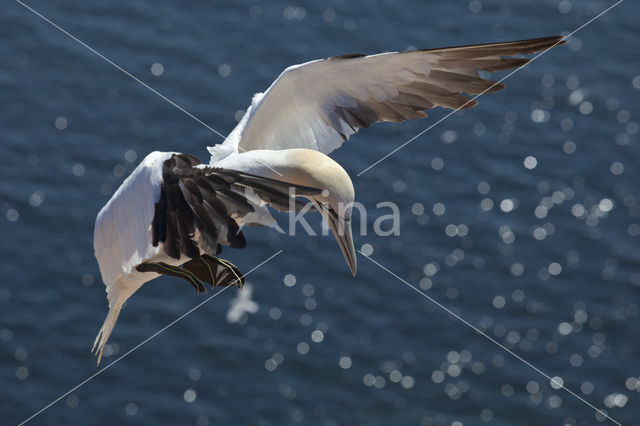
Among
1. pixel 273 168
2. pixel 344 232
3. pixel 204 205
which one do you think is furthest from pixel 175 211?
Result: pixel 344 232

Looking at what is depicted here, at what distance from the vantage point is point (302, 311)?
1084 inches

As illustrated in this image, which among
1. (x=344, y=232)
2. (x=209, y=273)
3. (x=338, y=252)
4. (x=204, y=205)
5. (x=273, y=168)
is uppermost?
(x=273, y=168)

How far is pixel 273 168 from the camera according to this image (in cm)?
Result: 941

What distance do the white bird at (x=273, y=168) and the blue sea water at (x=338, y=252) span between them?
51.5 ft

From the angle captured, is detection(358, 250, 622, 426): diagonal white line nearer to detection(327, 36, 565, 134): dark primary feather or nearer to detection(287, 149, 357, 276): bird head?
detection(327, 36, 565, 134): dark primary feather

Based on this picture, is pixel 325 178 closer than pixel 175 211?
No

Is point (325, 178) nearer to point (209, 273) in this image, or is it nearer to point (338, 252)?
point (209, 273)

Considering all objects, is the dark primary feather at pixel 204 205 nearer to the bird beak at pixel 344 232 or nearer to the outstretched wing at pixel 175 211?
the outstretched wing at pixel 175 211

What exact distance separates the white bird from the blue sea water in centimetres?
1570

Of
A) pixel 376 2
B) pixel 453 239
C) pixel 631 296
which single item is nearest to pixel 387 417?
pixel 453 239

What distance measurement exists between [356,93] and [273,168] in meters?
2.41

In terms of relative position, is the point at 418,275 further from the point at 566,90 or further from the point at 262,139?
the point at 262,139

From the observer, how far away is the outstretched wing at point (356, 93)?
36.4 feet

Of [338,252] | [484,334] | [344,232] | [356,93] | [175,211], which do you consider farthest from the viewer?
[338,252]
